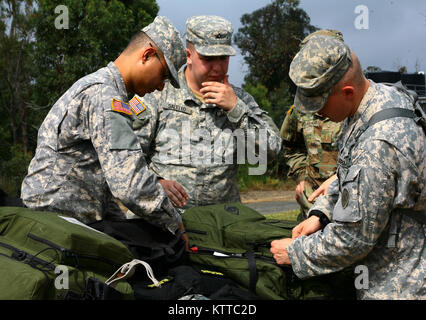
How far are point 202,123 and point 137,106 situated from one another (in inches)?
18.9

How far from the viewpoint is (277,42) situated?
1916 centimetres

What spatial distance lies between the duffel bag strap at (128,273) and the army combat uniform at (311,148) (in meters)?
1.78

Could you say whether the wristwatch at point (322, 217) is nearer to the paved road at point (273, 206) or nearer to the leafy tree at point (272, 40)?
the paved road at point (273, 206)

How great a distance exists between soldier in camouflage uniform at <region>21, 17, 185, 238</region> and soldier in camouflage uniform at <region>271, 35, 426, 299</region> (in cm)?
76

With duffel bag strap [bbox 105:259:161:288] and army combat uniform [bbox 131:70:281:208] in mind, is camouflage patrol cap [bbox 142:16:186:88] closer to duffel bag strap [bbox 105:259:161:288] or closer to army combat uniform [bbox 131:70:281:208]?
army combat uniform [bbox 131:70:281:208]

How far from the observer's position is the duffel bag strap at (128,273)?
195 cm

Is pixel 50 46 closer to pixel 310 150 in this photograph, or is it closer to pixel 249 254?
pixel 310 150

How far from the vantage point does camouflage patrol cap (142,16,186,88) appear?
262cm

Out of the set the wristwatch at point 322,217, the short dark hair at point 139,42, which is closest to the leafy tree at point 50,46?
Result: the short dark hair at point 139,42

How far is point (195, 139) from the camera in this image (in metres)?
3.41

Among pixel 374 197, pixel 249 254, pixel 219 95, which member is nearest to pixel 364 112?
pixel 374 197

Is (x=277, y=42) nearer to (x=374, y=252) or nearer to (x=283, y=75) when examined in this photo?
(x=283, y=75)

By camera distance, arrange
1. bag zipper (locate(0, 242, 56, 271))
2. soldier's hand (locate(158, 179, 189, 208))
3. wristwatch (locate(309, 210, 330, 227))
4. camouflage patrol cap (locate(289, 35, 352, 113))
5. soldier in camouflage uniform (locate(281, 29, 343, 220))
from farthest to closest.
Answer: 1. soldier in camouflage uniform (locate(281, 29, 343, 220))
2. soldier's hand (locate(158, 179, 189, 208))
3. wristwatch (locate(309, 210, 330, 227))
4. camouflage patrol cap (locate(289, 35, 352, 113))
5. bag zipper (locate(0, 242, 56, 271))

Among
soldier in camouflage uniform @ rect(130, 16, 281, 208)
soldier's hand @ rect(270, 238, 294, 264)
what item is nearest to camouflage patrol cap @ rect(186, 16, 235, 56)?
soldier in camouflage uniform @ rect(130, 16, 281, 208)
